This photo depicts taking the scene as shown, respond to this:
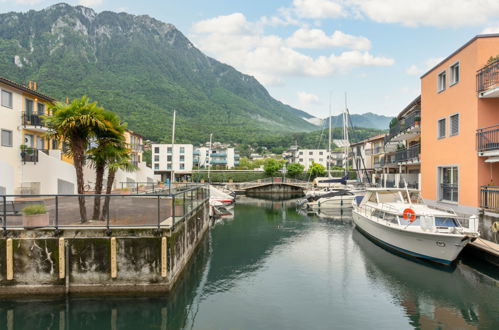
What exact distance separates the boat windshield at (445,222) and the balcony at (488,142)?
3897 millimetres

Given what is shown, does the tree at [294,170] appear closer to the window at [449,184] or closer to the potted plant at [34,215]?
the window at [449,184]

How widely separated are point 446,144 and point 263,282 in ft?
54.5

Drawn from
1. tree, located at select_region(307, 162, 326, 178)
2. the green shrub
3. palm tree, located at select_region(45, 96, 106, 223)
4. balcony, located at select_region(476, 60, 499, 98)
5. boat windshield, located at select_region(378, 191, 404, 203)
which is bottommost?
boat windshield, located at select_region(378, 191, 404, 203)

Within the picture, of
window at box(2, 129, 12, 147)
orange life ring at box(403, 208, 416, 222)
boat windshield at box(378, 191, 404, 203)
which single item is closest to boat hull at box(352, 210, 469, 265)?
orange life ring at box(403, 208, 416, 222)

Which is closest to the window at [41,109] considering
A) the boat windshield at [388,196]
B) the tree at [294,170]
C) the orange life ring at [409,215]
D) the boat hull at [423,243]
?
the boat hull at [423,243]

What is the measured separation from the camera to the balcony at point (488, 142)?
1888cm

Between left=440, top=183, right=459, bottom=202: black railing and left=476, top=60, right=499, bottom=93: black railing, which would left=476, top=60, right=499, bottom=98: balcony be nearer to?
left=476, top=60, right=499, bottom=93: black railing

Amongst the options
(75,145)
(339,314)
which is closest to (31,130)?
(75,145)

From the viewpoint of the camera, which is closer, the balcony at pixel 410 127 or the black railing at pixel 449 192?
the black railing at pixel 449 192

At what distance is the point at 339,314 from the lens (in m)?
13.5

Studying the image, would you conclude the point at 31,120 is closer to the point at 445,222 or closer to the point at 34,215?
the point at 34,215

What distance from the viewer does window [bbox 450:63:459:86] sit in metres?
23.6

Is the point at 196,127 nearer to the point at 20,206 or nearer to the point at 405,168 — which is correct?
the point at 405,168

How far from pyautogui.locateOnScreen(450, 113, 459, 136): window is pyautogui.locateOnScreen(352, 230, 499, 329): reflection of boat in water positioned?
9.28m
